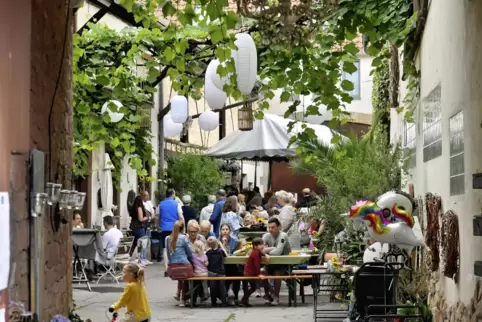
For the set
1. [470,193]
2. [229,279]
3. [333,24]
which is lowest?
[229,279]

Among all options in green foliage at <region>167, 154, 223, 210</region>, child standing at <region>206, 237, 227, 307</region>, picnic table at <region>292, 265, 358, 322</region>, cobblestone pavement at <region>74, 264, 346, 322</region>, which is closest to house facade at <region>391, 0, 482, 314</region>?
picnic table at <region>292, 265, 358, 322</region>

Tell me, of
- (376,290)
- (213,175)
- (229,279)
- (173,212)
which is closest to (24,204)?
(376,290)

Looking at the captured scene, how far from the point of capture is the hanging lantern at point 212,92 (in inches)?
538

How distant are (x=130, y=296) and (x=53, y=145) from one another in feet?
9.23

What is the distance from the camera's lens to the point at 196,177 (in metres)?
30.3

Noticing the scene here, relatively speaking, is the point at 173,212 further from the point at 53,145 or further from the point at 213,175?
the point at 53,145

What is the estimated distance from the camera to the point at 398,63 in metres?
17.0

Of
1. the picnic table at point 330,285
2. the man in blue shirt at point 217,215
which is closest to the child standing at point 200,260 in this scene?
the picnic table at point 330,285

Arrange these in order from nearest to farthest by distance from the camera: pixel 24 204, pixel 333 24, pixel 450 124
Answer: pixel 24 204, pixel 450 124, pixel 333 24

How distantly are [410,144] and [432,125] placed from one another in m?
3.61

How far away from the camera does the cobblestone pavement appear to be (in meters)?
14.9

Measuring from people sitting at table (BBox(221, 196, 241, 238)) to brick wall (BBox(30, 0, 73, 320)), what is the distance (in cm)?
988

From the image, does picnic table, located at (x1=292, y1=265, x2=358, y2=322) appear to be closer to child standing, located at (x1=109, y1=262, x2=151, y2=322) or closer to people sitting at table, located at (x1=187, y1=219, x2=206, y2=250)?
people sitting at table, located at (x1=187, y1=219, x2=206, y2=250)

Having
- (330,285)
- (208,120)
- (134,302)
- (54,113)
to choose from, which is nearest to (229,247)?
(330,285)
